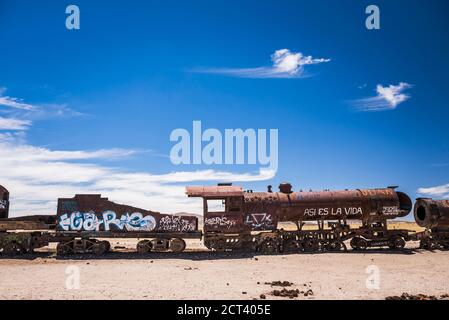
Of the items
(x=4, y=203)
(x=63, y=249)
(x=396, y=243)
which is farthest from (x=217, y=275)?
(x=4, y=203)

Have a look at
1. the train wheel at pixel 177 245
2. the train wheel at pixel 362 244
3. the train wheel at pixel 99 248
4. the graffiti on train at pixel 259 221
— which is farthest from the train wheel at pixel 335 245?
the train wheel at pixel 99 248

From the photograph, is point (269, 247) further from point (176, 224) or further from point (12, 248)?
point (12, 248)

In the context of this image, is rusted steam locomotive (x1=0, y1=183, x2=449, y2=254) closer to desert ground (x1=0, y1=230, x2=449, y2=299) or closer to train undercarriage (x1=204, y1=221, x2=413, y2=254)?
train undercarriage (x1=204, y1=221, x2=413, y2=254)

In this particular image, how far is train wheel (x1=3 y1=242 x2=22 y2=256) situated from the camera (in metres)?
21.8

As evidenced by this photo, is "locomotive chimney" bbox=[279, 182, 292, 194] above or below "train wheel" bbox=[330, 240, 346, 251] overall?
above

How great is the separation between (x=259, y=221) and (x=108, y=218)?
31.3 feet

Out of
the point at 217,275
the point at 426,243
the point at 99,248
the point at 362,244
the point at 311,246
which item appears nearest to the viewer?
the point at 217,275

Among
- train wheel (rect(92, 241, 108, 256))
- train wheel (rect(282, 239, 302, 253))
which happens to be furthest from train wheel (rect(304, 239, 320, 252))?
train wheel (rect(92, 241, 108, 256))

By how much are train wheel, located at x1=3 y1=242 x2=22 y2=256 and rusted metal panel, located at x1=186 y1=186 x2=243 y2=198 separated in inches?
436

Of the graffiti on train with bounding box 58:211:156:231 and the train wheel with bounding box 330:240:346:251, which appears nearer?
the graffiti on train with bounding box 58:211:156:231

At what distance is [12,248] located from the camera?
2192 centimetres

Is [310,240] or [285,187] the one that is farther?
[285,187]

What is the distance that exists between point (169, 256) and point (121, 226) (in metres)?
3.68
